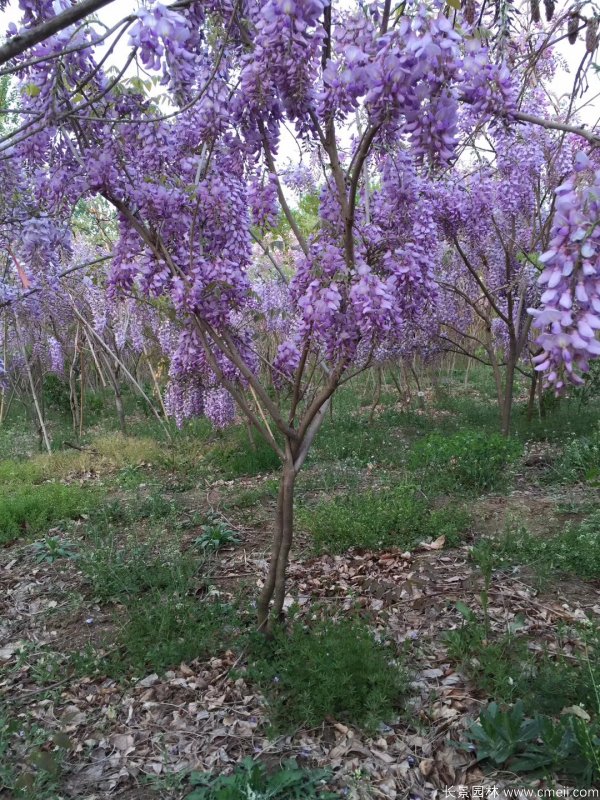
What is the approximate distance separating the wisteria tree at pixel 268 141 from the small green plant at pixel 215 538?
1.26 metres

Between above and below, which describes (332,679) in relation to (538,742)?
above

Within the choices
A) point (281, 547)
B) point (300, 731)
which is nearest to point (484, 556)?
point (281, 547)

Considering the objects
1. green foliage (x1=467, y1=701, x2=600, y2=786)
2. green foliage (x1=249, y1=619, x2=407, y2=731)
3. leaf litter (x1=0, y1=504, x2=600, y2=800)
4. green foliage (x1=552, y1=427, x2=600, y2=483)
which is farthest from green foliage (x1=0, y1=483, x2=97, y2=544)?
green foliage (x1=552, y1=427, x2=600, y2=483)

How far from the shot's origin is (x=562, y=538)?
139 inches

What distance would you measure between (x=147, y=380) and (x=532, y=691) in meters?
13.2

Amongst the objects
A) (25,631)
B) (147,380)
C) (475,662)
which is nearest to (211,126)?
(475,662)

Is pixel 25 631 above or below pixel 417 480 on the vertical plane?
below

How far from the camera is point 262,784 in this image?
77.3 inches

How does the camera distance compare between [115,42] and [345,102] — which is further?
[345,102]

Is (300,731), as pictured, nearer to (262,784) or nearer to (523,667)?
(262,784)

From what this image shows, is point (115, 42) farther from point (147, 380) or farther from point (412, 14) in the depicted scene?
point (147, 380)

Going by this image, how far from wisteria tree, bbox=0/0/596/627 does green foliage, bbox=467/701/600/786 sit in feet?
3.60

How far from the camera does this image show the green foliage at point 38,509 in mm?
4730

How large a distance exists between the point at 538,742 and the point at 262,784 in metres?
0.95
